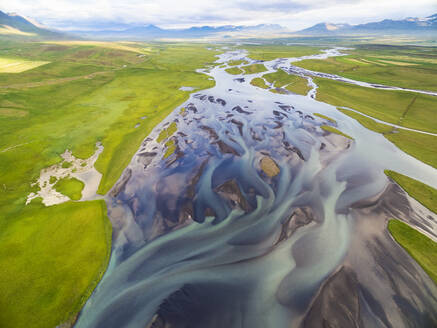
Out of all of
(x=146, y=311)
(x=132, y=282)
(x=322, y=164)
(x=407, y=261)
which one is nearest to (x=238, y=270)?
(x=146, y=311)

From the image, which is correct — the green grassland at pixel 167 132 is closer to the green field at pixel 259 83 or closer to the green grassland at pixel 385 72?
the green field at pixel 259 83

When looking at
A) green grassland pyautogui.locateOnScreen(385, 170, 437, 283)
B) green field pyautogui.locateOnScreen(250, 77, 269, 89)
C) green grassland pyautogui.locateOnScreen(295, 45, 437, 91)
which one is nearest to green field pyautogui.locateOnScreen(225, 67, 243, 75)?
green field pyautogui.locateOnScreen(250, 77, 269, 89)

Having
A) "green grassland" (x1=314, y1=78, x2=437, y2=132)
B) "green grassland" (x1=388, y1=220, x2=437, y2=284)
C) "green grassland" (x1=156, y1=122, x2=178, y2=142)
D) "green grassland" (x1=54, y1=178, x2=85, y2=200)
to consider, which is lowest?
"green grassland" (x1=54, y1=178, x2=85, y2=200)

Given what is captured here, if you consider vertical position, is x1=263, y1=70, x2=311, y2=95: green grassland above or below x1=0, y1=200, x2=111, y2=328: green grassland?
above

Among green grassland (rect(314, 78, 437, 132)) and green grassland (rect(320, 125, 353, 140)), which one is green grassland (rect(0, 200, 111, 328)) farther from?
green grassland (rect(314, 78, 437, 132))

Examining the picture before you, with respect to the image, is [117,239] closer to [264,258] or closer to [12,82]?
[264,258]

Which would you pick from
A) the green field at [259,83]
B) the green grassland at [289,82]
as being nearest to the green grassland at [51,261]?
the green field at [259,83]
